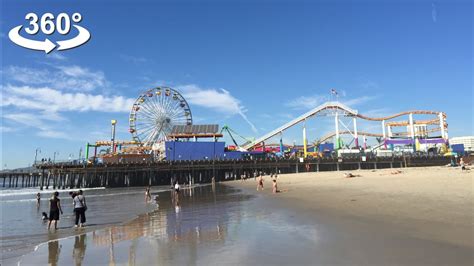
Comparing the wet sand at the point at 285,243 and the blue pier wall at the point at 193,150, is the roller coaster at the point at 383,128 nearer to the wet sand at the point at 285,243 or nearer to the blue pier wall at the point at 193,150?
the blue pier wall at the point at 193,150

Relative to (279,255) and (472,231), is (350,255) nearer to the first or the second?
(279,255)

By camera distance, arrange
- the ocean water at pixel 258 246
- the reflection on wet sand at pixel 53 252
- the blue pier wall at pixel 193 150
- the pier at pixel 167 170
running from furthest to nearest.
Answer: the blue pier wall at pixel 193 150 < the pier at pixel 167 170 < the reflection on wet sand at pixel 53 252 < the ocean water at pixel 258 246

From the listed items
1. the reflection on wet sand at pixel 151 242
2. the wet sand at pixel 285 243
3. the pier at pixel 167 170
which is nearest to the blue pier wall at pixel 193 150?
the pier at pixel 167 170

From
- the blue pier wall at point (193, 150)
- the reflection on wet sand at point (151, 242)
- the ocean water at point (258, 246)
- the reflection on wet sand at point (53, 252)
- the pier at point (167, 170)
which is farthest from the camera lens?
the blue pier wall at point (193, 150)

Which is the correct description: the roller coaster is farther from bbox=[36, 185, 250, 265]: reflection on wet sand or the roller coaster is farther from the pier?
bbox=[36, 185, 250, 265]: reflection on wet sand

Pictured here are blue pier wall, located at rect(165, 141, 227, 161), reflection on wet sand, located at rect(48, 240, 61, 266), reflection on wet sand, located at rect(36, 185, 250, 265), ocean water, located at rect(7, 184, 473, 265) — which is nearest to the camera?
ocean water, located at rect(7, 184, 473, 265)

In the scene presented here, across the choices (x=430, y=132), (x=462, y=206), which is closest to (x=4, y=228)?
(x=462, y=206)

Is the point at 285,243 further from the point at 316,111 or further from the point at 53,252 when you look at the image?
the point at 316,111

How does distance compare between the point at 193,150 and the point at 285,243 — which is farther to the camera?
the point at 193,150

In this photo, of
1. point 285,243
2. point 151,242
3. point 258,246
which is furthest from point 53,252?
point 285,243

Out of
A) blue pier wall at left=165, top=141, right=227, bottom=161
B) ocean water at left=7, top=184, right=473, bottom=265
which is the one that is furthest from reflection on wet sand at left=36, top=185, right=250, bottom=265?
blue pier wall at left=165, top=141, right=227, bottom=161

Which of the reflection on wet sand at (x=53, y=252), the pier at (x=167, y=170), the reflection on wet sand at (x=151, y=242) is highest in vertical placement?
the pier at (x=167, y=170)

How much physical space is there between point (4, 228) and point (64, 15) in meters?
9.86

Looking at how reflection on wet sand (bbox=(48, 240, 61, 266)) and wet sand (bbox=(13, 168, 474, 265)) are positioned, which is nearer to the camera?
wet sand (bbox=(13, 168, 474, 265))
